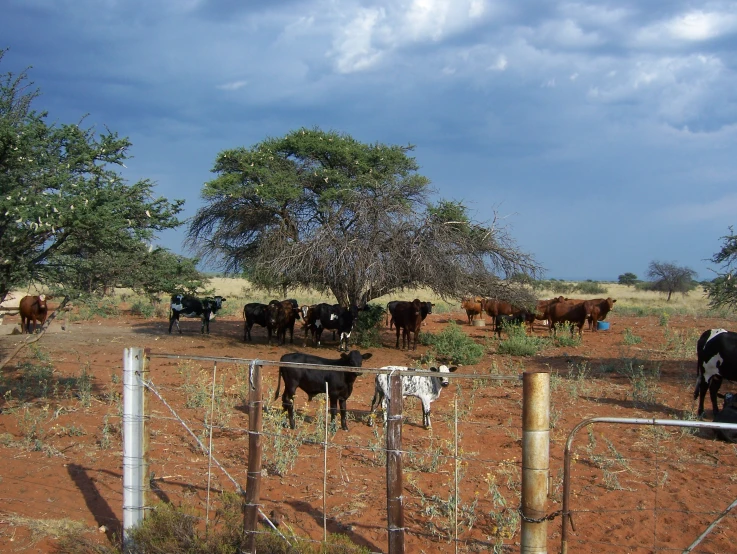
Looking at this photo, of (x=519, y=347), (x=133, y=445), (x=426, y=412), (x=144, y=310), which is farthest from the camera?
(x=144, y=310)

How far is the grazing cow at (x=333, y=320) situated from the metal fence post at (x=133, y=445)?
13015 millimetres

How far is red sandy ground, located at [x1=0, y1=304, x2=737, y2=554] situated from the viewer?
19.2 ft

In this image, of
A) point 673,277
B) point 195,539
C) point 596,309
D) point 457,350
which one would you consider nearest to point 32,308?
point 457,350

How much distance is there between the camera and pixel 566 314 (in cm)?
2331

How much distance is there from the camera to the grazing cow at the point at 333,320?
18.9 meters

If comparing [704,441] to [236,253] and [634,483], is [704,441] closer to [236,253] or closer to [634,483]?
[634,483]

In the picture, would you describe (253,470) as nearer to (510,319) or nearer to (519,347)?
(519,347)

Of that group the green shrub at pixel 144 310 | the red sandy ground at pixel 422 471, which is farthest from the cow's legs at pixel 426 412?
the green shrub at pixel 144 310

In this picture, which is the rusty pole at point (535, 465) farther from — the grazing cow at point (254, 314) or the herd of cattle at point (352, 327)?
the grazing cow at point (254, 314)

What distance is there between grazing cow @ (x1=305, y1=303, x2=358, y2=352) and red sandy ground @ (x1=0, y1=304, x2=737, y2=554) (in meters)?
6.23

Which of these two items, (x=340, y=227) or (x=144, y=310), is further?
(x=144, y=310)

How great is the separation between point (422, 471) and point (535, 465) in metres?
3.41

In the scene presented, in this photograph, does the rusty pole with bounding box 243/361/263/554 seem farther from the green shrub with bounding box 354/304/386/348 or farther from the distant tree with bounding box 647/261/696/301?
the distant tree with bounding box 647/261/696/301

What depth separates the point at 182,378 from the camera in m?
12.7
